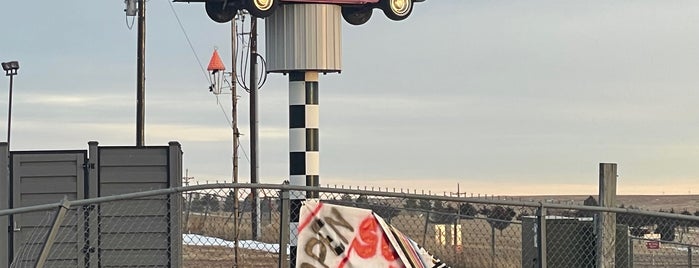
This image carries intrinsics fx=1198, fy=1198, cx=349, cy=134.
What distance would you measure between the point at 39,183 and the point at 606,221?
21.4 ft

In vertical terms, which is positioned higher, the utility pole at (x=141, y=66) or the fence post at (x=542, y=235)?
the utility pole at (x=141, y=66)

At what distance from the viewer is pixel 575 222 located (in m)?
12.6

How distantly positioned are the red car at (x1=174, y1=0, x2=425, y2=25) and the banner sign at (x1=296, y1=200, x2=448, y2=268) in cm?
575

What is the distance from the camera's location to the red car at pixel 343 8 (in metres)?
15.4

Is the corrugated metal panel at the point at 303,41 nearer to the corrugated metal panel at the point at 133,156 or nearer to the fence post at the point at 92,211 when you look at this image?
the corrugated metal panel at the point at 133,156

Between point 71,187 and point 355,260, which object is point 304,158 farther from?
point 355,260

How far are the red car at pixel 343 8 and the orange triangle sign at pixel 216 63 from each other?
19.5 m

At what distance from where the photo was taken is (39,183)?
552 inches

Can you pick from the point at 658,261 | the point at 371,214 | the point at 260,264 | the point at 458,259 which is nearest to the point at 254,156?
the point at 658,261

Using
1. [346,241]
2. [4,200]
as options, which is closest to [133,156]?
[4,200]

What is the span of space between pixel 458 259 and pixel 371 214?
762 centimetres

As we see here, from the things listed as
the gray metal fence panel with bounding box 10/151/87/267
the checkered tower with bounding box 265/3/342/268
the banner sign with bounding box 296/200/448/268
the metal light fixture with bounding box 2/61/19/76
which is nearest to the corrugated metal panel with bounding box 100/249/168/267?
the gray metal fence panel with bounding box 10/151/87/267

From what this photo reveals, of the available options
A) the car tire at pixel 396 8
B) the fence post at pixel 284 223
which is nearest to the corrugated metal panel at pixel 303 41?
the car tire at pixel 396 8

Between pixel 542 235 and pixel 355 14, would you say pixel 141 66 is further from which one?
pixel 542 235
